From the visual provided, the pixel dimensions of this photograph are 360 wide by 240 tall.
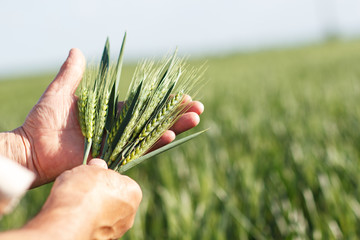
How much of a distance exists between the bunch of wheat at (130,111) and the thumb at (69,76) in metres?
0.17

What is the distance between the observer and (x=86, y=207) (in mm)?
630

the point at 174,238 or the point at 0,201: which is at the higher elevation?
the point at 0,201

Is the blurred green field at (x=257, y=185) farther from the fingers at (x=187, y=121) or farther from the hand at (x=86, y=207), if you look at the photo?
the hand at (x=86, y=207)

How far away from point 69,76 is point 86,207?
0.53 meters

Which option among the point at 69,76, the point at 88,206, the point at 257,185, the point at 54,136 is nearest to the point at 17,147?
the point at 54,136

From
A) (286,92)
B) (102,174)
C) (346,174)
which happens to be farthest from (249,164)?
(286,92)

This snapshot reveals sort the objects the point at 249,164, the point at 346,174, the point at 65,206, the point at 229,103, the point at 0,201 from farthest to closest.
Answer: the point at 229,103 → the point at 249,164 → the point at 346,174 → the point at 65,206 → the point at 0,201

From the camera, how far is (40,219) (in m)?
0.58

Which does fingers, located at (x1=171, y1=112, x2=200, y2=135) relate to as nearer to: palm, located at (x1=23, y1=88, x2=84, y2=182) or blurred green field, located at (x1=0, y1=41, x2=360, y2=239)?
palm, located at (x1=23, y1=88, x2=84, y2=182)

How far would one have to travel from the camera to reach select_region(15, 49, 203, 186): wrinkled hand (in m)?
1.01

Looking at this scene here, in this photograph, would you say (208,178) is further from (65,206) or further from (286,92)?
(286,92)

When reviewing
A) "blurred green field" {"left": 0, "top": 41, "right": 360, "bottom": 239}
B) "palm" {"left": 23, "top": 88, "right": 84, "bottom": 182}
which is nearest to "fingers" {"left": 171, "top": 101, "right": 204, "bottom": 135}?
"palm" {"left": 23, "top": 88, "right": 84, "bottom": 182}

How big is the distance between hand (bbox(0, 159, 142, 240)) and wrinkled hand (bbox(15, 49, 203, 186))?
0.91ft

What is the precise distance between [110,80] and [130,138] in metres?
0.15
